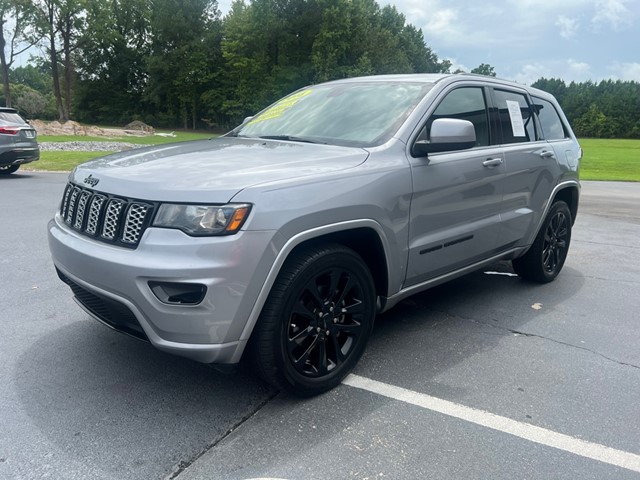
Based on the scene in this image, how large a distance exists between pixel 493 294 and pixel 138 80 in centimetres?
6986

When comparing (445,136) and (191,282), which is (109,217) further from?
(445,136)

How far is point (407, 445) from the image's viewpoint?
103 inches

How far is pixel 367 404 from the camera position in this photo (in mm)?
2988

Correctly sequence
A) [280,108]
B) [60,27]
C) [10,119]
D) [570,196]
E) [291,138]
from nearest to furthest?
[291,138], [280,108], [570,196], [10,119], [60,27]

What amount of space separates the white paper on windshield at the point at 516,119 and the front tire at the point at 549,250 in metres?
0.91

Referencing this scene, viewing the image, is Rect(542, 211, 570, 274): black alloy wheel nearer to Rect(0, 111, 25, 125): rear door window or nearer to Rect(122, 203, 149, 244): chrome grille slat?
Rect(122, 203, 149, 244): chrome grille slat

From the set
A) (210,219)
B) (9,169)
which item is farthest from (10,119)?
(210,219)

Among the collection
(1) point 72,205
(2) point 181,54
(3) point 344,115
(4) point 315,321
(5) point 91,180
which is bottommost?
(4) point 315,321

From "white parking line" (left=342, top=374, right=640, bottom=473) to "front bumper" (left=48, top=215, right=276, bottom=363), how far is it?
96 cm

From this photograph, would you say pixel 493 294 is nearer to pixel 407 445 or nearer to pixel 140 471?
pixel 407 445

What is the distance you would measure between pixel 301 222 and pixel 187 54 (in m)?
65.2

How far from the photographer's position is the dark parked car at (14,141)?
12.4 meters

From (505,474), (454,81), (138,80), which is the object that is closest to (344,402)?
(505,474)

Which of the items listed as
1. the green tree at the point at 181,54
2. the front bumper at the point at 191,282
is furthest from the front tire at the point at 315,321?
the green tree at the point at 181,54
